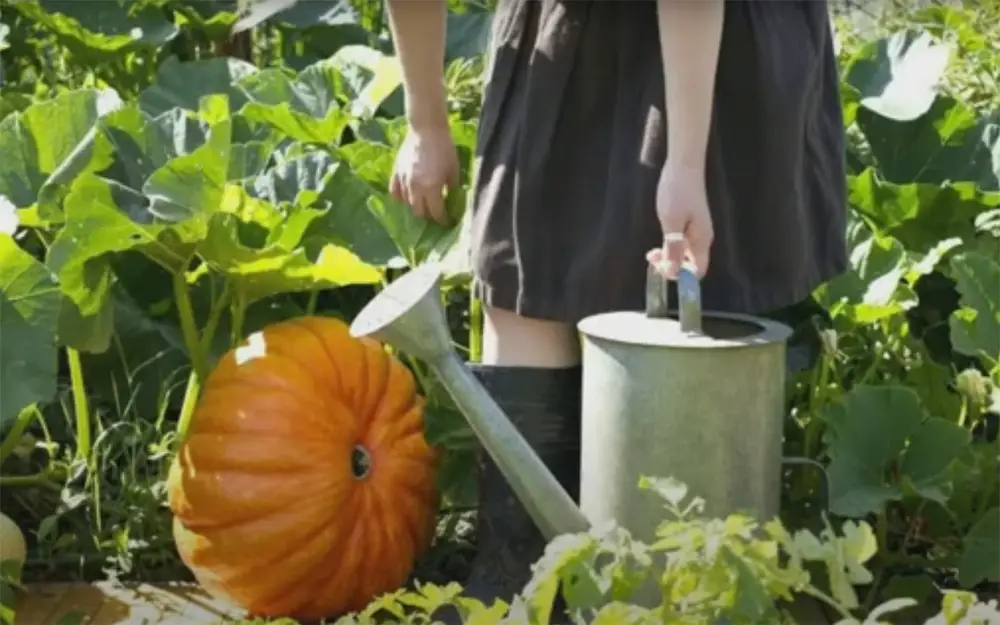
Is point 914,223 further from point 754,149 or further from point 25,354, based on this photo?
point 25,354

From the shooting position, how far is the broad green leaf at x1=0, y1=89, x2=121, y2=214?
1989 millimetres

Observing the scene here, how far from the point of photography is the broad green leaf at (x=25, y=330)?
1668 mm

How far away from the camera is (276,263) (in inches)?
69.3

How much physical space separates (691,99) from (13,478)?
105 cm

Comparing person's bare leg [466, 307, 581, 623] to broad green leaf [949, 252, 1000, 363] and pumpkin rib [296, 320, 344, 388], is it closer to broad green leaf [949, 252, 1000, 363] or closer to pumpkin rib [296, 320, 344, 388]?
pumpkin rib [296, 320, 344, 388]

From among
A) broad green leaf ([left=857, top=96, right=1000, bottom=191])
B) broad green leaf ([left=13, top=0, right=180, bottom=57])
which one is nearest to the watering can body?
broad green leaf ([left=857, top=96, right=1000, bottom=191])

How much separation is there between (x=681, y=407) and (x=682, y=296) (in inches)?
4.0

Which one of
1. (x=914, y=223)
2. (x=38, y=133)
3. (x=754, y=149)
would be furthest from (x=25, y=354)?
(x=914, y=223)

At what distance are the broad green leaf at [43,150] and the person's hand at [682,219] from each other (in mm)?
835

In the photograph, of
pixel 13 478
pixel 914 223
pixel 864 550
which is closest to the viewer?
pixel 864 550

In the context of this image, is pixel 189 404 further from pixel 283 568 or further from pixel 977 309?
pixel 977 309

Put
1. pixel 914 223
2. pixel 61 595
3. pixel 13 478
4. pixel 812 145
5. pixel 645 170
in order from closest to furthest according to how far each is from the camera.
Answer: pixel 645 170, pixel 812 145, pixel 61 595, pixel 13 478, pixel 914 223

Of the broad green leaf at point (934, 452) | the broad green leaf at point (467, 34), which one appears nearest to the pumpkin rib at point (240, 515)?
the broad green leaf at point (934, 452)

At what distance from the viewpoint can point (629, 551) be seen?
102 cm
